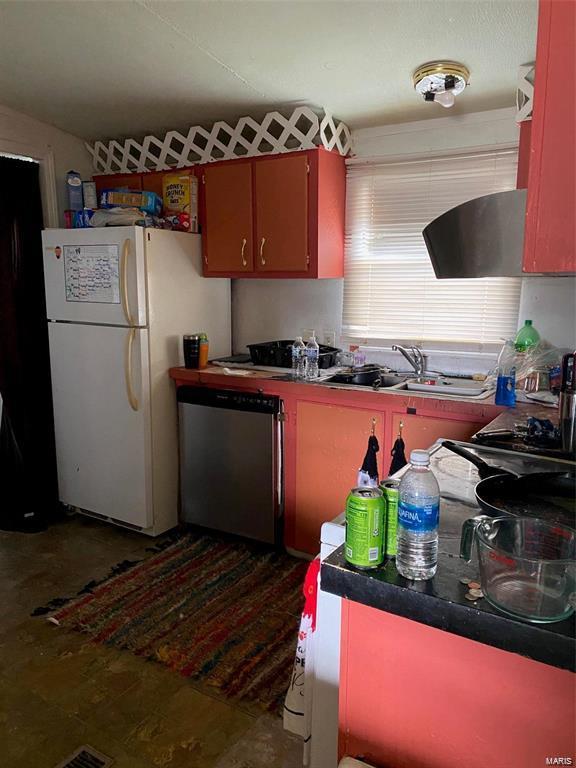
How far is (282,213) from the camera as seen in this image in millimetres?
2908

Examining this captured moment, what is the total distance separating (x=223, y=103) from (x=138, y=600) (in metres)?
2.45

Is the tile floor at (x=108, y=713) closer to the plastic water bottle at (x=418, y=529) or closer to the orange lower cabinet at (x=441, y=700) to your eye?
the orange lower cabinet at (x=441, y=700)

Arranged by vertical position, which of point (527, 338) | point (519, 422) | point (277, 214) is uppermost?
point (277, 214)

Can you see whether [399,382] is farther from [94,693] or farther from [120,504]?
[94,693]

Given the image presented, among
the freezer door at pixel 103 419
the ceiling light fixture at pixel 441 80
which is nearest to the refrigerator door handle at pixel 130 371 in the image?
A: the freezer door at pixel 103 419

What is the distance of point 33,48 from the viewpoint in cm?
244

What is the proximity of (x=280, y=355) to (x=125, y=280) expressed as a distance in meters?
0.92

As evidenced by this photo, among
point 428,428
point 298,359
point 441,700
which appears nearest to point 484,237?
point 441,700

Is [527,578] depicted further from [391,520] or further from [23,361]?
[23,361]

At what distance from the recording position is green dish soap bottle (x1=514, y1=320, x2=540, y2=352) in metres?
2.62

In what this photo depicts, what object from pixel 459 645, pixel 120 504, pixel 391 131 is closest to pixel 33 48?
pixel 391 131

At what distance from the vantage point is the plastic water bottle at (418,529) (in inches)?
36.7

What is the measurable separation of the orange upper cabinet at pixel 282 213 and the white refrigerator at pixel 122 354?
0.48 meters

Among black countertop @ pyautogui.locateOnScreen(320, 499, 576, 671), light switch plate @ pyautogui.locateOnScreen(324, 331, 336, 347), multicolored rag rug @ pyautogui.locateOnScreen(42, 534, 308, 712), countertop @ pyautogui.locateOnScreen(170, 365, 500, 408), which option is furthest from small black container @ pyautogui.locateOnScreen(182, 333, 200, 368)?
black countertop @ pyautogui.locateOnScreen(320, 499, 576, 671)
